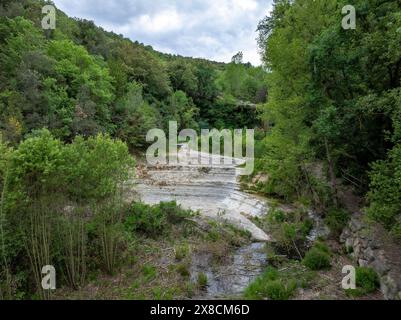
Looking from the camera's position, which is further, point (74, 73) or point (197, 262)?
point (74, 73)

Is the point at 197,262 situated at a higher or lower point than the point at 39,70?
lower

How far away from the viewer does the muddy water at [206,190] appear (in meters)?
14.1

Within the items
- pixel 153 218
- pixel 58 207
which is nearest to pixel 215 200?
pixel 153 218

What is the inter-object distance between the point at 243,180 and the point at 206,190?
2.92 m

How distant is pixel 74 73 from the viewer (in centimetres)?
2347

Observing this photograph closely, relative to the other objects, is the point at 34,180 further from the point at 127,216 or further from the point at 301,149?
the point at 301,149

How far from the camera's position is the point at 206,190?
17.7 m

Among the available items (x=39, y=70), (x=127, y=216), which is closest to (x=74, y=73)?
(x=39, y=70)

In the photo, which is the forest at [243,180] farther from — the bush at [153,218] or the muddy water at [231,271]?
the muddy water at [231,271]

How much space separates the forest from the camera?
7.71 m

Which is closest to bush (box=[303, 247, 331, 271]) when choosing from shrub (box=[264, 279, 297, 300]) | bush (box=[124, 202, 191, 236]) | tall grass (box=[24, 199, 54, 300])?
shrub (box=[264, 279, 297, 300])
